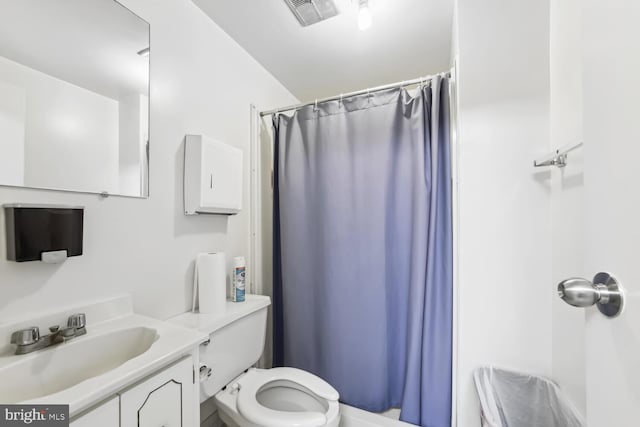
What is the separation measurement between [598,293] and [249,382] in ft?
4.14

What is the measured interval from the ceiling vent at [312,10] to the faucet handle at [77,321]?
4.87ft

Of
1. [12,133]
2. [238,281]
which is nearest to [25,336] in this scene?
[12,133]

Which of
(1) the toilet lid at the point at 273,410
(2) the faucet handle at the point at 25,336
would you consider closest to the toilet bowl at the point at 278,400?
(1) the toilet lid at the point at 273,410

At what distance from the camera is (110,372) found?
1.96 ft

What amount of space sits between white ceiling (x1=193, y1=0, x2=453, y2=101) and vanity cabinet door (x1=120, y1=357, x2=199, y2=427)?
1.56 meters

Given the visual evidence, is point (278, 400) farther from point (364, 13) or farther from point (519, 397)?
point (364, 13)

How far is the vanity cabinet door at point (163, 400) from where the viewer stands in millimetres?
609

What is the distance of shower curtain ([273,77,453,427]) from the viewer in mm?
1283

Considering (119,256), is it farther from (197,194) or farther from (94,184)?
(197,194)

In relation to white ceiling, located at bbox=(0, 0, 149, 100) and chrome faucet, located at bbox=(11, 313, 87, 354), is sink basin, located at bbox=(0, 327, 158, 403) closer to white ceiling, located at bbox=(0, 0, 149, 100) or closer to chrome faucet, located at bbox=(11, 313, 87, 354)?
chrome faucet, located at bbox=(11, 313, 87, 354)

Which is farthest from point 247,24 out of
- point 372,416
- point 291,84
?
point 372,416

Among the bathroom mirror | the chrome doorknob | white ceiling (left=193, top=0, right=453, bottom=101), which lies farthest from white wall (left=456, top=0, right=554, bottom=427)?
the bathroom mirror

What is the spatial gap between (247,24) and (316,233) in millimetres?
1193

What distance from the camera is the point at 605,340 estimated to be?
386 millimetres
